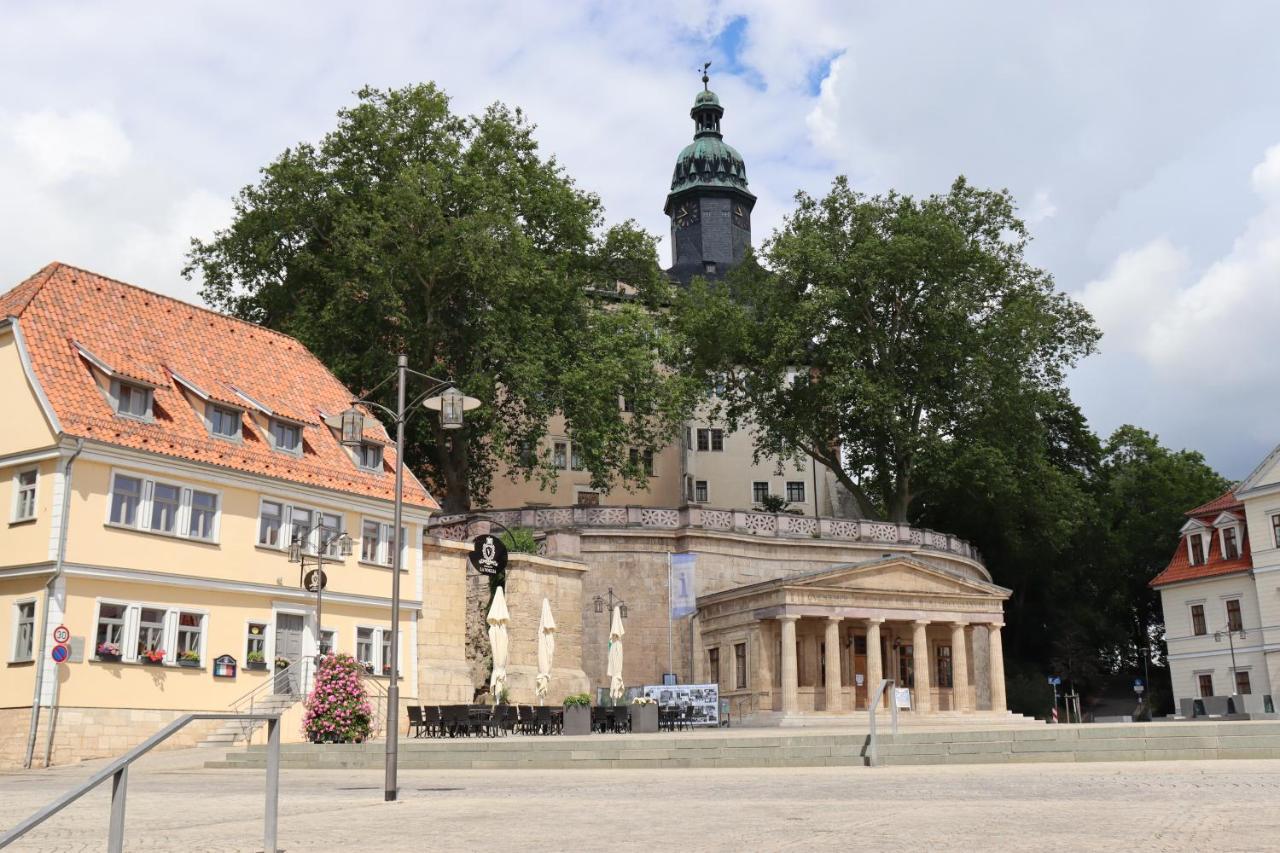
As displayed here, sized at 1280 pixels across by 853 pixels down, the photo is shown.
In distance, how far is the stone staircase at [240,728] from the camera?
30.8 meters

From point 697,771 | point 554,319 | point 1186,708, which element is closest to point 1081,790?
point 697,771

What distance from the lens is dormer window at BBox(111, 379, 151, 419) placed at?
104 ft

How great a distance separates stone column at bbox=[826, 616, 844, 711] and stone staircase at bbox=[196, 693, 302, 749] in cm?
1809

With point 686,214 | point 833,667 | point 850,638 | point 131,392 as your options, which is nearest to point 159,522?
point 131,392

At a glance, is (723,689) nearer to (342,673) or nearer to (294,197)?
(342,673)

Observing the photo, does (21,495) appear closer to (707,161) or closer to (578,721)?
(578,721)

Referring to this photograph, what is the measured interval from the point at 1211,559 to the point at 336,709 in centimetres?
4557

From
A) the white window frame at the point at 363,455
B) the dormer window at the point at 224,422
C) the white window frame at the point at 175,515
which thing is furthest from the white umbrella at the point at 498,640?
the dormer window at the point at 224,422

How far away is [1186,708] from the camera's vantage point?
52.2m

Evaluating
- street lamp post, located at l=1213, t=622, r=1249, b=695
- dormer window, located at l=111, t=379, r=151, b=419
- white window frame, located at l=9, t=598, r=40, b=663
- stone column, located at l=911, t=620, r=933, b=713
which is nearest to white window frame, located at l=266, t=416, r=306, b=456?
dormer window, located at l=111, t=379, r=151, b=419

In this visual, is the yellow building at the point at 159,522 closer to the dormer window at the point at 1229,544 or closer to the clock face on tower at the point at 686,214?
the dormer window at the point at 1229,544

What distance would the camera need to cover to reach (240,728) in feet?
103

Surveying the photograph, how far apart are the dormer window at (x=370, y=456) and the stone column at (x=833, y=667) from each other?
621 inches

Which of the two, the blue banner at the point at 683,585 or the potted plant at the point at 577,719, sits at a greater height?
the blue banner at the point at 683,585
